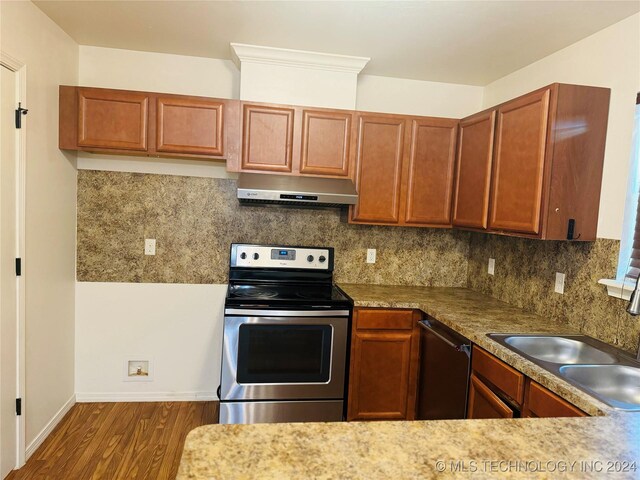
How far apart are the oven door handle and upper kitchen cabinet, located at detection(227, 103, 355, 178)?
0.89m

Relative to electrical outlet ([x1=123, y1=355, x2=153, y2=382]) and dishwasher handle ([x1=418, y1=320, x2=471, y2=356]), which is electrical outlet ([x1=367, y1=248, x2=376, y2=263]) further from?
electrical outlet ([x1=123, y1=355, x2=153, y2=382])

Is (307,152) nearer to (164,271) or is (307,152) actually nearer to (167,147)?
(167,147)

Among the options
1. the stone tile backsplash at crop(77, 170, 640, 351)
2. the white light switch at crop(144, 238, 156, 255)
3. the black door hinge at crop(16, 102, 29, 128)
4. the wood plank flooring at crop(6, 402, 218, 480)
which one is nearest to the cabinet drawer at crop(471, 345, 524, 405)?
the stone tile backsplash at crop(77, 170, 640, 351)

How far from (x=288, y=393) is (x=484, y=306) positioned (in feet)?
4.32

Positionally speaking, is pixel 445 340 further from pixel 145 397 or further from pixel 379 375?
pixel 145 397

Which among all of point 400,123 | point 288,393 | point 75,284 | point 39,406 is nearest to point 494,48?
point 400,123

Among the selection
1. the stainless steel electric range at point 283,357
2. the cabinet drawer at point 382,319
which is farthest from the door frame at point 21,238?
the cabinet drawer at point 382,319

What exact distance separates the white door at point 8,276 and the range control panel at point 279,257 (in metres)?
1.25

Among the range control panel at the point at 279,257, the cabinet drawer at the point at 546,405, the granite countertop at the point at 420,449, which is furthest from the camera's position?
the range control panel at the point at 279,257

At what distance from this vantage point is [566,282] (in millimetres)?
2191

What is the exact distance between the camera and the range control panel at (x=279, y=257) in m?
2.89

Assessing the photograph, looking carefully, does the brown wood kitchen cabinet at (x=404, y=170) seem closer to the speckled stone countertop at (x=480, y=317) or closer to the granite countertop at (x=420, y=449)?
the speckled stone countertop at (x=480, y=317)

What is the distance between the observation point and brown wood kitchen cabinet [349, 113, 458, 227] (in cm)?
274

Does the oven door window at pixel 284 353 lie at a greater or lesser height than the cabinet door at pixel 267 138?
lesser
